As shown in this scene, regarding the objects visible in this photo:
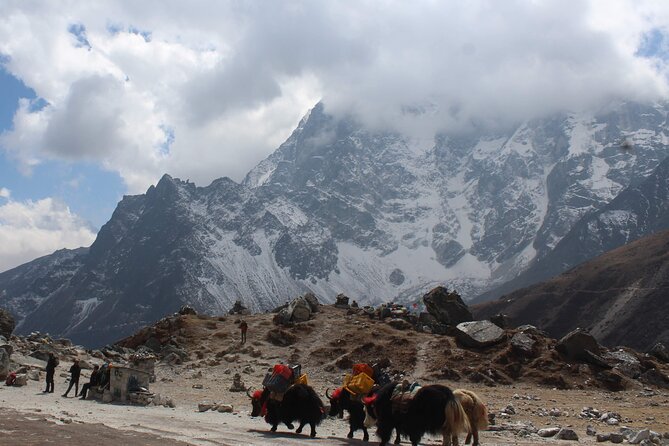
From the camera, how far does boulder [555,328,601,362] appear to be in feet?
132

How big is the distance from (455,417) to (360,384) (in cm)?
368

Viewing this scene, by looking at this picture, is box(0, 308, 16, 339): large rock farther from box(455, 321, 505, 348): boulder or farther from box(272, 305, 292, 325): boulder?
box(455, 321, 505, 348): boulder

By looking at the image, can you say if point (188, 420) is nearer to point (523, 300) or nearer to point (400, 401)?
point (400, 401)

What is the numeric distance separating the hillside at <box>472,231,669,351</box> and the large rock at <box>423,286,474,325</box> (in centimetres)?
8727

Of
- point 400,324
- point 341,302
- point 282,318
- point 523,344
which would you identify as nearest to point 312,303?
point 282,318

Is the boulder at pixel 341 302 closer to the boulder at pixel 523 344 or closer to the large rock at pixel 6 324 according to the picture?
the boulder at pixel 523 344

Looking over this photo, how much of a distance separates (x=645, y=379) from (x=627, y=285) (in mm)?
133588

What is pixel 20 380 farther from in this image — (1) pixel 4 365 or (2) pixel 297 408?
(2) pixel 297 408

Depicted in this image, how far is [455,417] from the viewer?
1605cm

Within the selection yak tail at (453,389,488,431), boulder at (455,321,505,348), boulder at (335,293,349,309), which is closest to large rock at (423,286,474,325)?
boulder at (335,293,349,309)

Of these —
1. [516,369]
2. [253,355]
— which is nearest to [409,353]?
[516,369]

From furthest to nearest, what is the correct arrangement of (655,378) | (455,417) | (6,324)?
(6,324), (655,378), (455,417)

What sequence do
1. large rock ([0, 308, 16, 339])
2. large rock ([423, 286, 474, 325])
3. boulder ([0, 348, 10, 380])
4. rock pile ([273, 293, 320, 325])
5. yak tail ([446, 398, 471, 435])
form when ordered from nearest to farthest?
yak tail ([446, 398, 471, 435]) < boulder ([0, 348, 10, 380]) < large rock ([0, 308, 16, 339]) < rock pile ([273, 293, 320, 325]) < large rock ([423, 286, 474, 325])

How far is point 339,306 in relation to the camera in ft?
203
